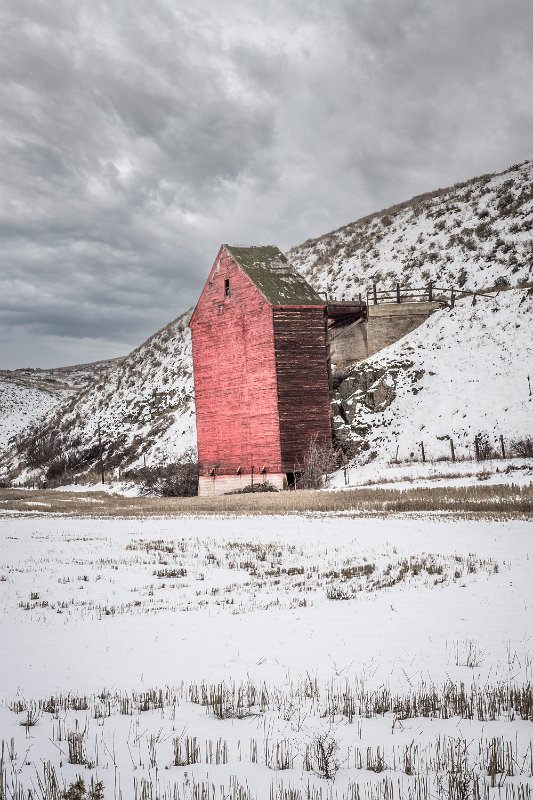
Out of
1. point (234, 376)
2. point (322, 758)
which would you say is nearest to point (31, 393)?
point (234, 376)

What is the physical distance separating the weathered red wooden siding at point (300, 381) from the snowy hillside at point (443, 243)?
19.2 metres

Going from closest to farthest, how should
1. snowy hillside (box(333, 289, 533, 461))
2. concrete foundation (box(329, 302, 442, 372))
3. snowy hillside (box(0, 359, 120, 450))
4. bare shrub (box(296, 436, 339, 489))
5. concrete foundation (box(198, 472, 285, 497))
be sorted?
bare shrub (box(296, 436, 339, 489)) → concrete foundation (box(198, 472, 285, 497)) → snowy hillside (box(333, 289, 533, 461)) → concrete foundation (box(329, 302, 442, 372)) → snowy hillside (box(0, 359, 120, 450))

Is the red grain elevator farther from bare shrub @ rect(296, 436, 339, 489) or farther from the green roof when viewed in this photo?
bare shrub @ rect(296, 436, 339, 489)

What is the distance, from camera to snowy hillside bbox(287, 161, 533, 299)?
58812 mm

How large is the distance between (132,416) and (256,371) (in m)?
33.1

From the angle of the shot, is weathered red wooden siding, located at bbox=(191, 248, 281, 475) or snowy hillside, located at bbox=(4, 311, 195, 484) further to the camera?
snowy hillside, located at bbox=(4, 311, 195, 484)

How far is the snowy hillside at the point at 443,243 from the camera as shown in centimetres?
5881

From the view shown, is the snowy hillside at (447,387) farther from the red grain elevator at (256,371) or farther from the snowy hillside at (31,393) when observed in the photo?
Result: the snowy hillside at (31,393)

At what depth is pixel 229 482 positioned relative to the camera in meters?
42.5

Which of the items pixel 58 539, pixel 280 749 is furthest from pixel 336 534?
pixel 280 749

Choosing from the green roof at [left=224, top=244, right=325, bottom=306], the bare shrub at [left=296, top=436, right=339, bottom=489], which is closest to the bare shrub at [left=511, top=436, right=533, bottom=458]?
the bare shrub at [left=296, top=436, right=339, bottom=489]

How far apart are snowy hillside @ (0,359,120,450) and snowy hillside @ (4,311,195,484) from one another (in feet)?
48.1

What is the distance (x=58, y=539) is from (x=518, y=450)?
24946 millimetres

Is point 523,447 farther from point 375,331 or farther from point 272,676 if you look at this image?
point 272,676
